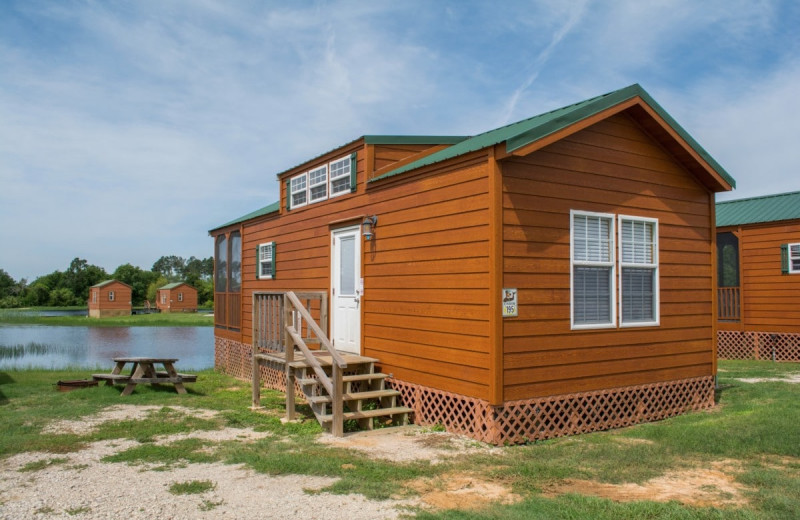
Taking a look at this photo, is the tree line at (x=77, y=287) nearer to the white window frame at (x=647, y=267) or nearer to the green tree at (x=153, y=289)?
the green tree at (x=153, y=289)

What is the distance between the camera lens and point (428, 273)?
7.49 meters

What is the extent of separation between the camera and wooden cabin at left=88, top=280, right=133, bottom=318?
59875 millimetres

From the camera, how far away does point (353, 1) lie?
10609 mm

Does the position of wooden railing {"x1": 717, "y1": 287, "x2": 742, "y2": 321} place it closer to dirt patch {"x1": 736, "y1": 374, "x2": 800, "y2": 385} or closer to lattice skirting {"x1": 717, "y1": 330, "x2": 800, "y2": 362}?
lattice skirting {"x1": 717, "y1": 330, "x2": 800, "y2": 362}

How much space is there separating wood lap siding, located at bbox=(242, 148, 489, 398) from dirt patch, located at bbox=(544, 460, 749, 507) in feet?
5.85

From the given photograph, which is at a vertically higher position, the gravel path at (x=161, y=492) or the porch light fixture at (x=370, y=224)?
the porch light fixture at (x=370, y=224)

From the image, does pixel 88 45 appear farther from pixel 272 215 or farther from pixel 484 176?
pixel 484 176

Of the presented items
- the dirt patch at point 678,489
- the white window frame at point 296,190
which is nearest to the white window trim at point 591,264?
the dirt patch at point 678,489

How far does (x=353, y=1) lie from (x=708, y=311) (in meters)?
7.81

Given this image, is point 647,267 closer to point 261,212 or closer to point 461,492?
point 461,492

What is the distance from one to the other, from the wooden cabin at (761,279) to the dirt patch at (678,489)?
37.2 ft

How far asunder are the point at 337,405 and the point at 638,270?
4269mm

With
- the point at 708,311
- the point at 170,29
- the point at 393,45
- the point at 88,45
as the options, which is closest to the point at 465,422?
the point at 708,311

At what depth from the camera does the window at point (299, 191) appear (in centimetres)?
1124
